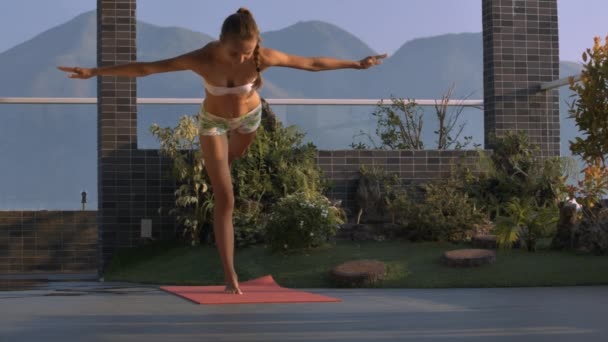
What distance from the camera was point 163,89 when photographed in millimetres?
13438

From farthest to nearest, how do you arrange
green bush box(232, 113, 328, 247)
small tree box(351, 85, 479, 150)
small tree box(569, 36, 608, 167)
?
small tree box(351, 85, 479, 150) < green bush box(232, 113, 328, 247) < small tree box(569, 36, 608, 167)

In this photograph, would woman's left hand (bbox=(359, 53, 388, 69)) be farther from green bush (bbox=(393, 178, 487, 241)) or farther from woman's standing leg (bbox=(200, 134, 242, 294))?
green bush (bbox=(393, 178, 487, 241))

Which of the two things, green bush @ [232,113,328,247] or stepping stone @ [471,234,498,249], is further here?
green bush @ [232,113,328,247]

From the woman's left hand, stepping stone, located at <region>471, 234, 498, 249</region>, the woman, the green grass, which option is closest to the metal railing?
the green grass

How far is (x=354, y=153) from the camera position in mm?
9055

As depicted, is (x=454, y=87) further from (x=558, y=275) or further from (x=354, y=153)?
(x=558, y=275)

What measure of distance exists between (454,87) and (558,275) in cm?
428

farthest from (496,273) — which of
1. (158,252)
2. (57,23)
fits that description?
(57,23)

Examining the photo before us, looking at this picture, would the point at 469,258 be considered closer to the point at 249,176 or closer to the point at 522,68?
the point at 249,176

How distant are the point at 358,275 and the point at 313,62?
7.35 ft

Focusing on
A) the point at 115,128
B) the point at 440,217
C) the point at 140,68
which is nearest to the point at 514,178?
the point at 440,217

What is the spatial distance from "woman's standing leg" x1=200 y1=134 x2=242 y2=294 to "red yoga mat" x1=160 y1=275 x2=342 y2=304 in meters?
0.14

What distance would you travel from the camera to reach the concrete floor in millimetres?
3279

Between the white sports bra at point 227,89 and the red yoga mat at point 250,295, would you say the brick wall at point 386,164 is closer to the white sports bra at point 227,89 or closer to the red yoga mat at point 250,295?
the red yoga mat at point 250,295
